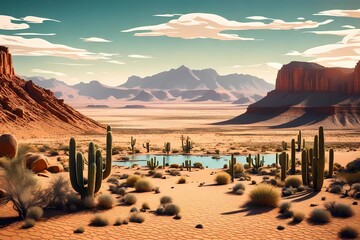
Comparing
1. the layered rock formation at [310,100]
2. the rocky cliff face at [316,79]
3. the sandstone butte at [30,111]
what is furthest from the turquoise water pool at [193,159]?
the rocky cliff face at [316,79]

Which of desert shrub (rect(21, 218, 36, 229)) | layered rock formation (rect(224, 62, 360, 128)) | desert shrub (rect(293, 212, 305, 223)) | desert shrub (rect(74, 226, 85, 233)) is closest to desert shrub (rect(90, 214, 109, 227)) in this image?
desert shrub (rect(74, 226, 85, 233))

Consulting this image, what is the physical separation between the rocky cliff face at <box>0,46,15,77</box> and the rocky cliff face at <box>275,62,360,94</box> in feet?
297

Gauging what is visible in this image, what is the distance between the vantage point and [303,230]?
40.6 ft

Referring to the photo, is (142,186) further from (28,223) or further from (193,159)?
(193,159)

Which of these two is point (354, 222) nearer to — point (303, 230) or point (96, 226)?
point (303, 230)

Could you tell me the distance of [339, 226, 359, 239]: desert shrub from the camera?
11516 millimetres

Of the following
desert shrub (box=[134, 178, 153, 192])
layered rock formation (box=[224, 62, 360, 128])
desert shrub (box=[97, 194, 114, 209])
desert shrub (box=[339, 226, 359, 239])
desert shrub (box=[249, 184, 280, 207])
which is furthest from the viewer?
layered rock formation (box=[224, 62, 360, 128])

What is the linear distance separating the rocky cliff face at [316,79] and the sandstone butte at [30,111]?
75.8 meters

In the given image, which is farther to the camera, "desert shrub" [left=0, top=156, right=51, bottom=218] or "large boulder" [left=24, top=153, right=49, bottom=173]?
"large boulder" [left=24, top=153, right=49, bottom=173]

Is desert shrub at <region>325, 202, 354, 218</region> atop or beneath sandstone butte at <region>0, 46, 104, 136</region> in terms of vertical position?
beneath

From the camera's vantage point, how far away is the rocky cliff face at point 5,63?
230 feet

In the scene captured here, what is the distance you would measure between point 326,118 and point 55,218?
9526cm

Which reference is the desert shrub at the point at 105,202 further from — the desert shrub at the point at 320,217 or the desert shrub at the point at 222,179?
the desert shrub at the point at 222,179

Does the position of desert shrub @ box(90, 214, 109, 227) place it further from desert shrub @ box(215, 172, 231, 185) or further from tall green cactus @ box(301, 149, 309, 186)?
tall green cactus @ box(301, 149, 309, 186)
